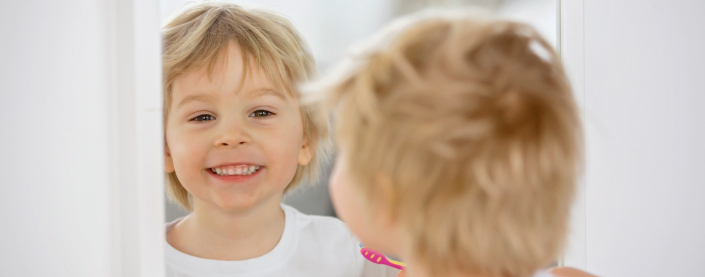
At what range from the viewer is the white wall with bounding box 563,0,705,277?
1182mm

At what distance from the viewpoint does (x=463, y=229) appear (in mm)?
570

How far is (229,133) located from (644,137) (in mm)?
884

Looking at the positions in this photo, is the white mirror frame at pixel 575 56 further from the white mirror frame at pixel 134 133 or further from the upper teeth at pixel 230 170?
the white mirror frame at pixel 134 133

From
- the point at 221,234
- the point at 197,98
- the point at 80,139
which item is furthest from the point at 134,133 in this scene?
the point at 221,234

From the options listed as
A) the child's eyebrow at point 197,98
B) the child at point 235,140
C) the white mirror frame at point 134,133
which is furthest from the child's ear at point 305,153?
the white mirror frame at point 134,133

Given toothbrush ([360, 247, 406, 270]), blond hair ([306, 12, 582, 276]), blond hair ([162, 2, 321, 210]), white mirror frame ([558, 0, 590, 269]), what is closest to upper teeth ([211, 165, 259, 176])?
blond hair ([162, 2, 321, 210])

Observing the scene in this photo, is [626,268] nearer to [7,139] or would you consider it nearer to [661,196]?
[661,196]

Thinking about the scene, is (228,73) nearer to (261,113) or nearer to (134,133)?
(261,113)

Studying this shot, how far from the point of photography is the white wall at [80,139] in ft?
2.23

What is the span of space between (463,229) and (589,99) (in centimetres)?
76

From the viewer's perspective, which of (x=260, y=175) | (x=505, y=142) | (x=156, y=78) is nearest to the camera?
(x=505, y=142)

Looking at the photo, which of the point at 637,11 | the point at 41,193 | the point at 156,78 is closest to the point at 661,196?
the point at 637,11

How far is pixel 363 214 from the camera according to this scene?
0.64 metres

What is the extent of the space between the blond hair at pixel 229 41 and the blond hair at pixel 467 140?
39cm
